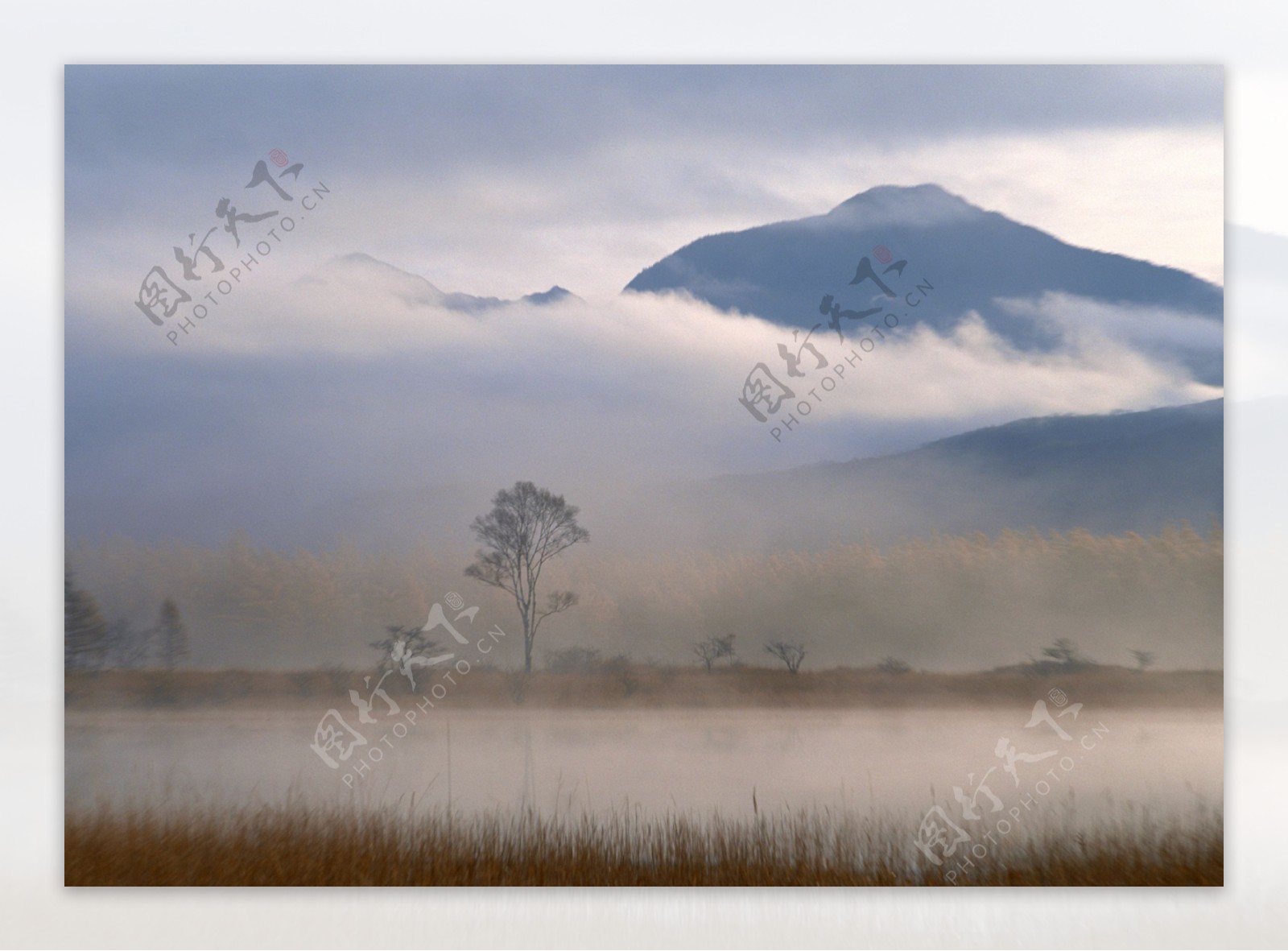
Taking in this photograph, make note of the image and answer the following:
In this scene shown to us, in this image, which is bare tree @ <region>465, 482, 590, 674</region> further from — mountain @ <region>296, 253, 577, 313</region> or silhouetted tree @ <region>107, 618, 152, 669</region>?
silhouetted tree @ <region>107, 618, 152, 669</region>

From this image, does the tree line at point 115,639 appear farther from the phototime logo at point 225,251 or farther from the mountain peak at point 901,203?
the mountain peak at point 901,203

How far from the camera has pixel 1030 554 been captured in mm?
3209

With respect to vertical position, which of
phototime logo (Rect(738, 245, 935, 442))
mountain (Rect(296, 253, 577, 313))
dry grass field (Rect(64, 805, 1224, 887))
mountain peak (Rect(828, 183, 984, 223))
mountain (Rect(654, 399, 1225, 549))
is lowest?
dry grass field (Rect(64, 805, 1224, 887))

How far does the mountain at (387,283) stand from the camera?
3230 millimetres

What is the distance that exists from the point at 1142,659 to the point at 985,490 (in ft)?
2.60

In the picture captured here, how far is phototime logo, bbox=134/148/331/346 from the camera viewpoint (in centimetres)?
322

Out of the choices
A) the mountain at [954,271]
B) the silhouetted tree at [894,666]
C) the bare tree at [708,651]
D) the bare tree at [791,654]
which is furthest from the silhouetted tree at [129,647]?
the silhouetted tree at [894,666]

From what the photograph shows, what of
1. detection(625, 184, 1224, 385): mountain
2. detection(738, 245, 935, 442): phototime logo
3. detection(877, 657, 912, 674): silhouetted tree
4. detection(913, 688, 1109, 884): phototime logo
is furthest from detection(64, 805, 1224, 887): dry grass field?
detection(625, 184, 1224, 385): mountain

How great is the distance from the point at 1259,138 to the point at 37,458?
14.6ft

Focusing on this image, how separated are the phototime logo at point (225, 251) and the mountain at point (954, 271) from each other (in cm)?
146

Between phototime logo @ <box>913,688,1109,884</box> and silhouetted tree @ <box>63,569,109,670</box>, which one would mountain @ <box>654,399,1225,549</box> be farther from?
silhouetted tree @ <box>63,569,109,670</box>

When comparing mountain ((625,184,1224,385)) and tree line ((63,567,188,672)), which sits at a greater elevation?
mountain ((625,184,1224,385))

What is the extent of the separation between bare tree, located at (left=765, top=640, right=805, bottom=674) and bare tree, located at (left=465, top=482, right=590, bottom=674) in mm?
720

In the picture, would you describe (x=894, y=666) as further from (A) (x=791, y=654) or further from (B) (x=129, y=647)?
(B) (x=129, y=647)
